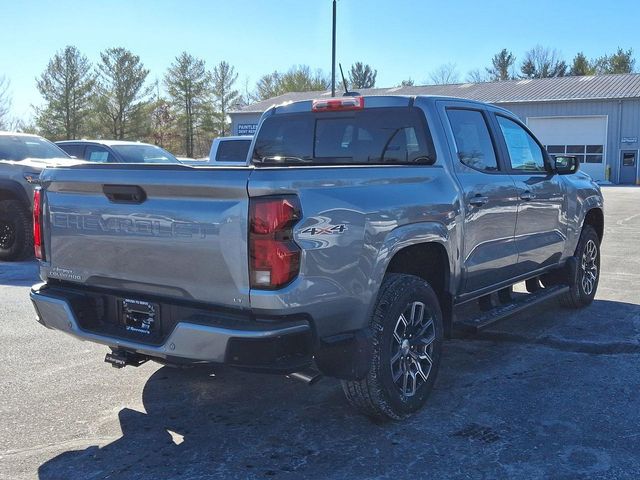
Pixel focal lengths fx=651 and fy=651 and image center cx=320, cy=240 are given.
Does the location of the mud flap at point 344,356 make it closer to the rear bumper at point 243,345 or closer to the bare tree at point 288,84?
the rear bumper at point 243,345

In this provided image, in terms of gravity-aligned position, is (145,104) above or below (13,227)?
above

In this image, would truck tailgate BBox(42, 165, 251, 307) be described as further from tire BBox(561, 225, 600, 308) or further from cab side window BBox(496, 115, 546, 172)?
tire BBox(561, 225, 600, 308)

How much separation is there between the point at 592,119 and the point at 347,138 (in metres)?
41.9

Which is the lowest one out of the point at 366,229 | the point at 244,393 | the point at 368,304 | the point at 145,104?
the point at 244,393

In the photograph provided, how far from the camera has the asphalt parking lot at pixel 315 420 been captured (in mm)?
3406

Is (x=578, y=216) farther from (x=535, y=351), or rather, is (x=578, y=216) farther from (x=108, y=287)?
(x=108, y=287)

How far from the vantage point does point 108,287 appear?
374cm

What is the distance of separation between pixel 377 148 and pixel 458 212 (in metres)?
0.79

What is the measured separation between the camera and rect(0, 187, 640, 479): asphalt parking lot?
341cm

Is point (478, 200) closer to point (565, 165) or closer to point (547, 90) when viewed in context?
point (565, 165)

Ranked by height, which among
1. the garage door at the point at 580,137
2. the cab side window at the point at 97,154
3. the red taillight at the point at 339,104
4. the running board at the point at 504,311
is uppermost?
the garage door at the point at 580,137

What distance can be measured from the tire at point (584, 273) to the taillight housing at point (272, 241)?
432 centimetres

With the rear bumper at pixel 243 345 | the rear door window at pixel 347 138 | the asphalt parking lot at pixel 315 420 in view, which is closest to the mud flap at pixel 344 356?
the rear bumper at pixel 243 345

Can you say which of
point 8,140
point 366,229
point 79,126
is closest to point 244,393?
point 366,229
